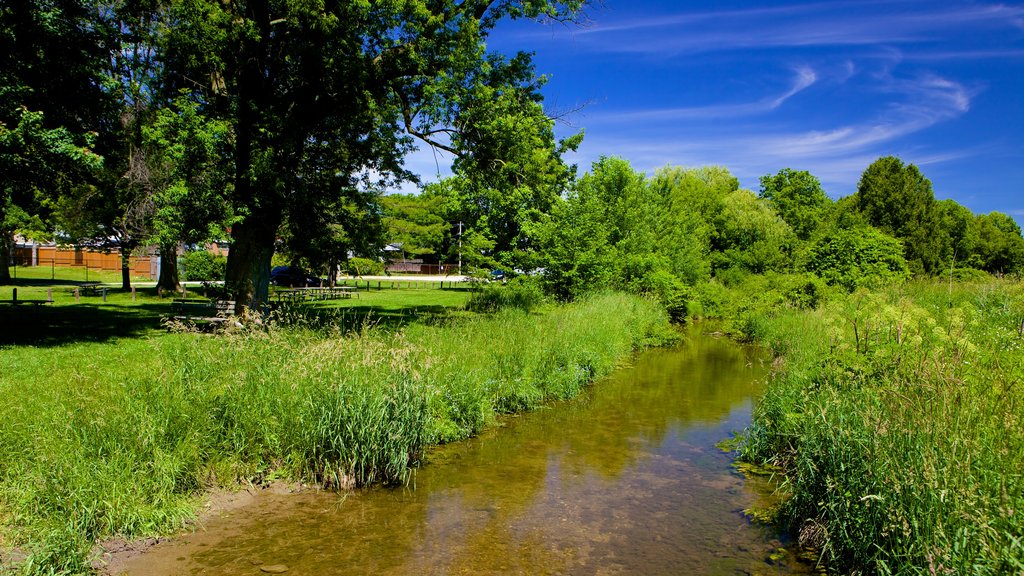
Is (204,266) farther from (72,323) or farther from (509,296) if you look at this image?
(509,296)

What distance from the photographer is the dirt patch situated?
5.62 metres

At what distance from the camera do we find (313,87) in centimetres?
1395

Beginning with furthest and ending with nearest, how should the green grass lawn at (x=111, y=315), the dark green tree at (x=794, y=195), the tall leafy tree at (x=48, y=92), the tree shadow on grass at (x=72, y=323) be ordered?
the dark green tree at (x=794, y=195) < the green grass lawn at (x=111, y=315) < the tree shadow on grass at (x=72, y=323) < the tall leafy tree at (x=48, y=92)

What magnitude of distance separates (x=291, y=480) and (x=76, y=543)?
271 cm

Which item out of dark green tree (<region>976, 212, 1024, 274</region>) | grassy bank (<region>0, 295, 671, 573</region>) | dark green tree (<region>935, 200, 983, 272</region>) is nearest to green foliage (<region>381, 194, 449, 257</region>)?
dark green tree (<region>935, 200, 983, 272</region>)

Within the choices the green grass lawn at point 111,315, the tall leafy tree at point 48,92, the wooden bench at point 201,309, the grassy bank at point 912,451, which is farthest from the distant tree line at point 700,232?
the tall leafy tree at point 48,92

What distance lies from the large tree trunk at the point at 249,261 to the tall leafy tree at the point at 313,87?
0.02 m

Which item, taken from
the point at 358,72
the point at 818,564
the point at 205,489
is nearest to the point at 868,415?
the point at 818,564

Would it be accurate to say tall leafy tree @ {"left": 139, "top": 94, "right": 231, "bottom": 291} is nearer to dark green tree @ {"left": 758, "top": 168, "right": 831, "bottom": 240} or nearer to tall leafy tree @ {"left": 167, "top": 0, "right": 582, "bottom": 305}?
tall leafy tree @ {"left": 167, "top": 0, "right": 582, "bottom": 305}

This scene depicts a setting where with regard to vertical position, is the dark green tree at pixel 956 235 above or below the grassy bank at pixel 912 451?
above

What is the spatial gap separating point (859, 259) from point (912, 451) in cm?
1799

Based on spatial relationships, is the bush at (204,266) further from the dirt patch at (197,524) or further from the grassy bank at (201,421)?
the dirt patch at (197,524)

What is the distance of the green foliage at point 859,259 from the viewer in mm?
20188

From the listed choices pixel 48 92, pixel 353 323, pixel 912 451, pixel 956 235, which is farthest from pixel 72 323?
pixel 956 235
